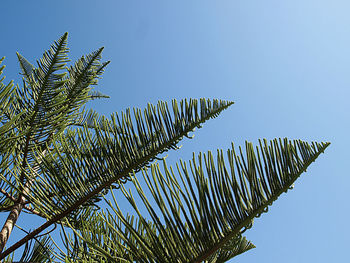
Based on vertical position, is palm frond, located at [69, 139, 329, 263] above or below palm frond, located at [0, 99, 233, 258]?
below

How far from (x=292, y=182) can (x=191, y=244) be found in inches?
Result: 13.0

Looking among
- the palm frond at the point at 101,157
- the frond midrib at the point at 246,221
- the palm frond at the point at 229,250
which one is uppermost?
the palm frond at the point at 101,157

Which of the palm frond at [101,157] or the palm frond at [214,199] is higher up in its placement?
the palm frond at [101,157]

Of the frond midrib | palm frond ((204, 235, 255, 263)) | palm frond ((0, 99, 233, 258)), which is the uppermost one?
palm frond ((0, 99, 233, 258))

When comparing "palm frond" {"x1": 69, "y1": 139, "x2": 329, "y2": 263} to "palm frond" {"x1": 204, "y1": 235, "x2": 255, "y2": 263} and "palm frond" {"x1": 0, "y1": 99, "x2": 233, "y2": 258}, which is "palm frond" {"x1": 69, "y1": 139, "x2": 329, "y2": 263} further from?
"palm frond" {"x1": 0, "y1": 99, "x2": 233, "y2": 258}

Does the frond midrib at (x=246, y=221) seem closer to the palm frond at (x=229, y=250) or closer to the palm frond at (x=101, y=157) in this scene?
the palm frond at (x=229, y=250)

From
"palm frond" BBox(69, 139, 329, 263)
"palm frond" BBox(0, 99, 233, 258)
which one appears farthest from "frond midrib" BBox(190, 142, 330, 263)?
"palm frond" BBox(0, 99, 233, 258)

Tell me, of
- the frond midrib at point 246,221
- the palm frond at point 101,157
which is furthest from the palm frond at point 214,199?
the palm frond at point 101,157

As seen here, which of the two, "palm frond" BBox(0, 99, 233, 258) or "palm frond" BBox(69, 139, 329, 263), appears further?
"palm frond" BBox(0, 99, 233, 258)

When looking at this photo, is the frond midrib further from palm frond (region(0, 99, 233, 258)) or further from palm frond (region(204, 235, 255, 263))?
palm frond (region(0, 99, 233, 258))

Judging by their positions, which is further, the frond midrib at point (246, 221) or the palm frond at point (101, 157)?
the palm frond at point (101, 157)

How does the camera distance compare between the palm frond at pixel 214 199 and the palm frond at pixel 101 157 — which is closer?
the palm frond at pixel 214 199

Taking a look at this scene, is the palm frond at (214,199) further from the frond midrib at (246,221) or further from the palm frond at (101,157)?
the palm frond at (101,157)

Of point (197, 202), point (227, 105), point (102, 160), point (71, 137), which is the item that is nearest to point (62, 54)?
point (71, 137)
